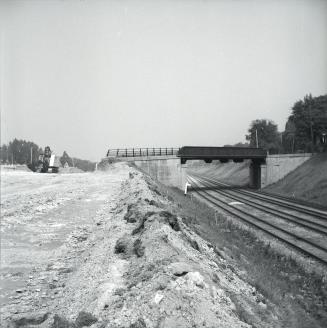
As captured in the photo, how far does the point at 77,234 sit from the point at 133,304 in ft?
27.5

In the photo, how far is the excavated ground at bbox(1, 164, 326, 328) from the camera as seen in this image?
18.4 feet

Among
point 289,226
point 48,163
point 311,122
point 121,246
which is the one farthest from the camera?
point 48,163

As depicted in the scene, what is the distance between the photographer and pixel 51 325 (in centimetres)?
653

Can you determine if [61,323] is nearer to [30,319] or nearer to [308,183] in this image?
Answer: [30,319]

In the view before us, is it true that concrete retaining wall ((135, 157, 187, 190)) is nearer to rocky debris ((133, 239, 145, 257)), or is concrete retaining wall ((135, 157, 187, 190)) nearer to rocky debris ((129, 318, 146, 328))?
rocky debris ((133, 239, 145, 257))

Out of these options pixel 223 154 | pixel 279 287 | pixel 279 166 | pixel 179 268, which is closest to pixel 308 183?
pixel 279 166

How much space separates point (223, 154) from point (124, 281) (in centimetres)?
3943

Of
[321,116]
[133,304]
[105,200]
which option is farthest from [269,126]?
[133,304]

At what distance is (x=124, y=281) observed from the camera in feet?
25.0

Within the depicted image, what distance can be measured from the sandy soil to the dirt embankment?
26231 millimetres

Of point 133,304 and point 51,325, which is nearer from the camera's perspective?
point 133,304

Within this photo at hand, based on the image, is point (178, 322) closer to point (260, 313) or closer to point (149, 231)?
point (260, 313)

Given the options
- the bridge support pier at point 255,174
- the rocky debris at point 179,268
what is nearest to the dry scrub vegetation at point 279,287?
the rocky debris at point 179,268

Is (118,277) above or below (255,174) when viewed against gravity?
below
